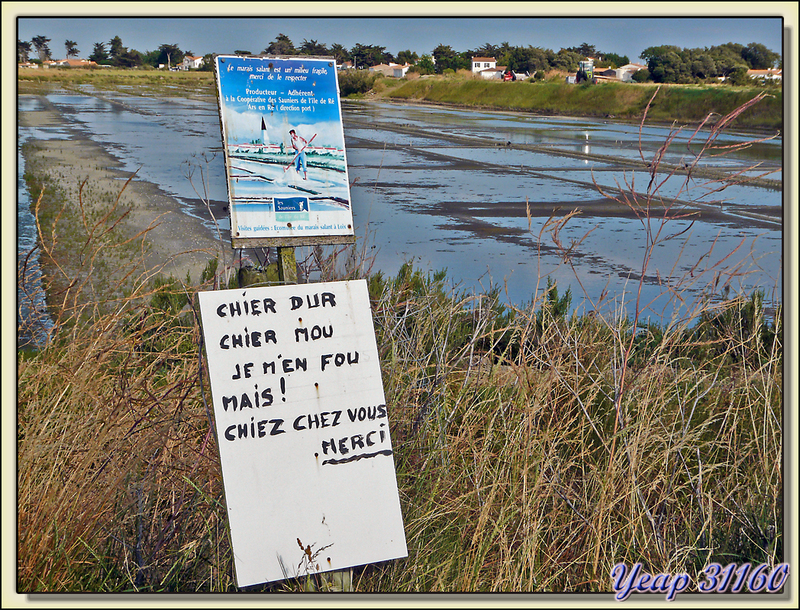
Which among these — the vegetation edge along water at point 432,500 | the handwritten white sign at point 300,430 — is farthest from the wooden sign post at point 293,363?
the vegetation edge along water at point 432,500

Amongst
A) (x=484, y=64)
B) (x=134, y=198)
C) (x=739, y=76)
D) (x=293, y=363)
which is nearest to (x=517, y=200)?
(x=134, y=198)

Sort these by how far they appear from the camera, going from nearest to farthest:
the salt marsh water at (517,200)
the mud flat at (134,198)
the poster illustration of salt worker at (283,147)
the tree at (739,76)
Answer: the poster illustration of salt worker at (283,147), the salt marsh water at (517,200), the mud flat at (134,198), the tree at (739,76)

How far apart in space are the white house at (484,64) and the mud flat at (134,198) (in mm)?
29701

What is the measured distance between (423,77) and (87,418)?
47.0 meters

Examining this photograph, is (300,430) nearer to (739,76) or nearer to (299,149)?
(299,149)

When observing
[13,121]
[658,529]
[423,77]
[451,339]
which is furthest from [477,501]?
[423,77]

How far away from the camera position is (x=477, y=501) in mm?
2221

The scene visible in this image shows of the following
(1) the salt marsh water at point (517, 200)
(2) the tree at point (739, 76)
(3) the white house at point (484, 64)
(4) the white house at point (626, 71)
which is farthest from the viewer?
(3) the white house at point (484, 64)

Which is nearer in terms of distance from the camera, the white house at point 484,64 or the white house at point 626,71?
the white house at point 626,71

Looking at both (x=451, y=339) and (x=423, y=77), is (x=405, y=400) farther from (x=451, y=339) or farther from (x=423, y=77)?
(x=423, y=77)

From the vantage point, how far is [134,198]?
11.6 m

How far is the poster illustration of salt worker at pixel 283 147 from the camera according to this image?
6.19ft

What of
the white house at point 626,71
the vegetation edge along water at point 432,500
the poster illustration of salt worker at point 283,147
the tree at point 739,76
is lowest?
the vegetation edge along water at point 432,500

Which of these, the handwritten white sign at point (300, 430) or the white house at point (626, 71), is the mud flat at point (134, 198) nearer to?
the handwritten white sign at point (300, 430)
